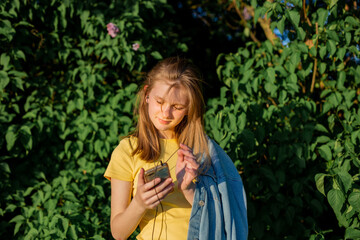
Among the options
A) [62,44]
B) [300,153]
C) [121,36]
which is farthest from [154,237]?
[62,44]

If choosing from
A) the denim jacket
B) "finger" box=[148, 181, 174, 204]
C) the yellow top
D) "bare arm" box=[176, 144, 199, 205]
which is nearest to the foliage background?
the denim jacket

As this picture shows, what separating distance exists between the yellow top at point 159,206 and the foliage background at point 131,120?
2.45 ft

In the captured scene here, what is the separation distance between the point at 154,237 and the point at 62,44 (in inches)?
82.4

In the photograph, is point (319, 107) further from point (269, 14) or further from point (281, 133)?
point (269, 14)

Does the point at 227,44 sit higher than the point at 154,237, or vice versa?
the point at 227,44

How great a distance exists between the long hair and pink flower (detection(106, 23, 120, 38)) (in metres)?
1.24

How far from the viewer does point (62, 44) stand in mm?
3080

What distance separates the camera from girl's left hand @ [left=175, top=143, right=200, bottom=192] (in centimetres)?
138

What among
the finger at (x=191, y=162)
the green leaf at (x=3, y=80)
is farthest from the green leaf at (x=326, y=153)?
the green leaf at (x=3, y=80)

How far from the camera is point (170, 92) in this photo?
156cm

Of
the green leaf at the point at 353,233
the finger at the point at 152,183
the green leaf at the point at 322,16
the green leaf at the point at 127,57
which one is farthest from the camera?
the green leaf at the point at 127,57

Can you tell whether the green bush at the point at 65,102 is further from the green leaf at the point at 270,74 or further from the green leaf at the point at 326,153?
the green leaf at the point at 326,153

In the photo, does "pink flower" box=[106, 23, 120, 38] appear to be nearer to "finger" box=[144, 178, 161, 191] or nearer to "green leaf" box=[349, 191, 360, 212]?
"finger" box=[144, 178, 161, 191]

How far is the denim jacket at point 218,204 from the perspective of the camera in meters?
1.50
